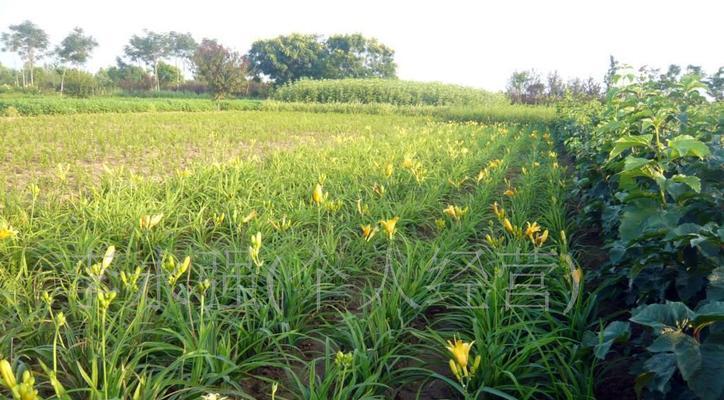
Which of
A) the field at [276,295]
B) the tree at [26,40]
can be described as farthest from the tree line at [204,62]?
the field at [276,295]

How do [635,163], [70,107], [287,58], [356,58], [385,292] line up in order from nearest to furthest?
[635,163] → [385,292] → [70,107] → [287,58] → [356,58]

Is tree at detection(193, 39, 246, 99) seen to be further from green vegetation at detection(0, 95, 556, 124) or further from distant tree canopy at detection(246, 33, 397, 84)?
distant tree canopy at detection(246, 33, 397, 84)

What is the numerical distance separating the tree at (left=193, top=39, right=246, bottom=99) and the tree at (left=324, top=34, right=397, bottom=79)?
25156mm

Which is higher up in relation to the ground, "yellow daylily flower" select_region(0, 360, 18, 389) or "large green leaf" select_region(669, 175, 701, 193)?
"large green leaf" select_region(669, 175, 701, 193)

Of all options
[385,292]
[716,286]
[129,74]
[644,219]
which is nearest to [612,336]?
[716,286]

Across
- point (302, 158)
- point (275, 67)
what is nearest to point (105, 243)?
point (302, 158)

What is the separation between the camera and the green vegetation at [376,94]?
2766 cm

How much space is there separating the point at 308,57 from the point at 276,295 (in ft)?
175

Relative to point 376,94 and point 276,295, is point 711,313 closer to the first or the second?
point 276,295

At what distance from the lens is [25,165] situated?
530 cm

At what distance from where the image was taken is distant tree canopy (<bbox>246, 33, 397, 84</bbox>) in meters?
51.5

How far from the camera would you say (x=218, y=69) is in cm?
2802

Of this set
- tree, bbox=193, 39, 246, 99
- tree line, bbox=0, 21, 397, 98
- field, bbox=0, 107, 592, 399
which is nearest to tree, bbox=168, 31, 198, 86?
tree line, bbox=0, 21, 397, 98

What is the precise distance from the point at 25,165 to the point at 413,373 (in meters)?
5.49
